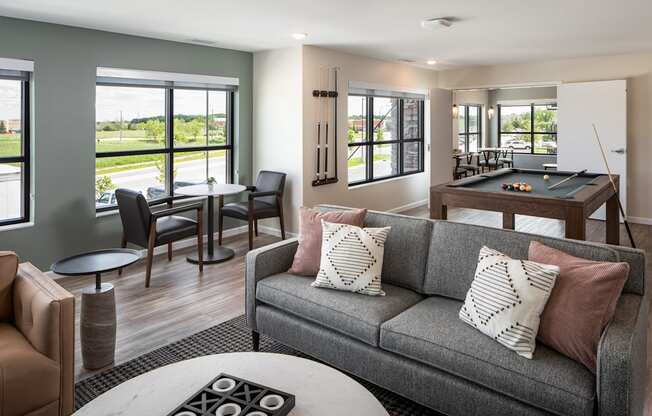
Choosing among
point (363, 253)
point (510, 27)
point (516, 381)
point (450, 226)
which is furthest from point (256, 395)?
point (510, 27)

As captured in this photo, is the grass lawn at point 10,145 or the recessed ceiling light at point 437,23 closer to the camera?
the grass lawn at point 10,145

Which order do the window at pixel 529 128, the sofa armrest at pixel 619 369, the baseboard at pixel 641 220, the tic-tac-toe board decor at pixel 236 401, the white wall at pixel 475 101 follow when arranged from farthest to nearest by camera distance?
the window at pixel 529 128, the white wall at pixel 475 101, the baseboard at pixel 641 220, the sofa armrest at pixel 619 369, the tic-tac-toe board decor at pixel 236 401

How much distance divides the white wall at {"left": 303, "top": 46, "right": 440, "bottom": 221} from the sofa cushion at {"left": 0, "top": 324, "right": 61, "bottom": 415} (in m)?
3.92

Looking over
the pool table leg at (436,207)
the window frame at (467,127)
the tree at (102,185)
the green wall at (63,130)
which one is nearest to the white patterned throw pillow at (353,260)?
the pool table leg at (436,207)

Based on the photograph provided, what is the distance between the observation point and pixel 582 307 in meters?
1.89

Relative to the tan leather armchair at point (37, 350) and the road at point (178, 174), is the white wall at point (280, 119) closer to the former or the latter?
the road at point (178, 174)

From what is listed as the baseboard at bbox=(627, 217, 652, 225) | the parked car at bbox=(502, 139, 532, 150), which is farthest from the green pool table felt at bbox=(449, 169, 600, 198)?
the parked car at bbox=(502, 139, 532, 150)

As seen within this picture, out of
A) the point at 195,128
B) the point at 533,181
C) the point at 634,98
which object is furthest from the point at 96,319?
the point at 634,98

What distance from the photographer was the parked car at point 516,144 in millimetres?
12672

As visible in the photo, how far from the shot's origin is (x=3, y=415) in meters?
1.83

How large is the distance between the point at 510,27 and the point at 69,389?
4.63 m

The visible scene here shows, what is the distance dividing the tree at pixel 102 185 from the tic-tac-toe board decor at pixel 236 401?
372 cm

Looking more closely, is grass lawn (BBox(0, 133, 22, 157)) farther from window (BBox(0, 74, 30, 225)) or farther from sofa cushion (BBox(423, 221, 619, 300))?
sofa cushion (BBox(423, 221, 619, 300))

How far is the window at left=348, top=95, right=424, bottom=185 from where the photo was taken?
6.89m
